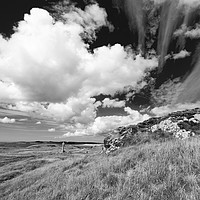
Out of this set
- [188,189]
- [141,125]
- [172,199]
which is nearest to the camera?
[172,199]

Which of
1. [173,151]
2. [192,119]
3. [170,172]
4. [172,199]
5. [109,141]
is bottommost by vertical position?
[172,199]

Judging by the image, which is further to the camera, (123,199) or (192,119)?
(192,119)

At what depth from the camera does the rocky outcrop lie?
1217 cm

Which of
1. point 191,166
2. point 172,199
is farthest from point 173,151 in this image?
point 172,199

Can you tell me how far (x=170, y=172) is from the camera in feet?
16.1

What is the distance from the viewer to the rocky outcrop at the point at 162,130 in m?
12.2

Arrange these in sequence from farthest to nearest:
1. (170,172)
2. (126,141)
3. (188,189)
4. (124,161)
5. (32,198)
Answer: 1. (126,141)
2. (124,161)
3. (32,198)
4. (170,172)
5. (188,189)

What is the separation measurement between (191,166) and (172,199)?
71.0 inches

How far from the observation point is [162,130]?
1323 cm

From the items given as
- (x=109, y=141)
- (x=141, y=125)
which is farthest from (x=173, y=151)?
(x=109, y=141)

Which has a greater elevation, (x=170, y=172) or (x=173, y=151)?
(x=173, y=151)

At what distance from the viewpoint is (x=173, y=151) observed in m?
6.93

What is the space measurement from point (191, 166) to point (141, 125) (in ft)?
33.8

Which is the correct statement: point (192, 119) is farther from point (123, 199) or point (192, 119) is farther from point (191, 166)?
point (123, 199)
